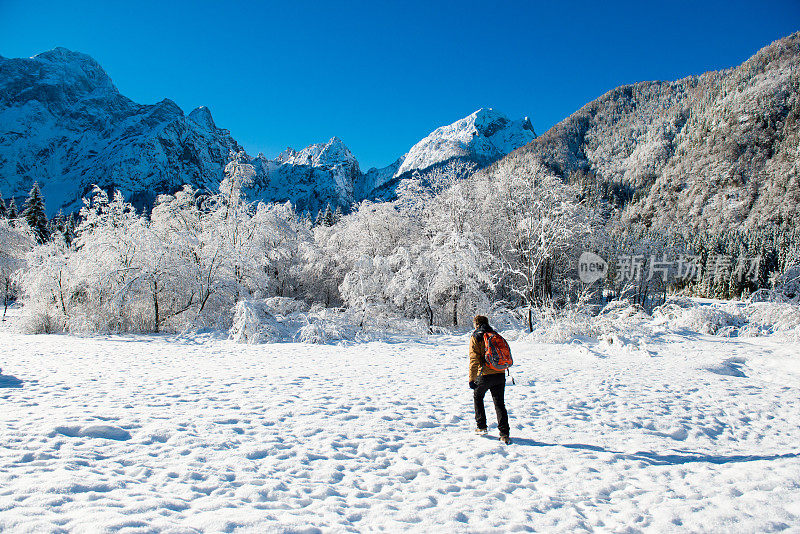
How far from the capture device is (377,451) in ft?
15.5

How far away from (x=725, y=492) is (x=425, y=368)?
7.02m

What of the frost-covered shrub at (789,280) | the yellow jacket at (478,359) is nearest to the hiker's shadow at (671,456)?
the yellow jacket at (478,359)

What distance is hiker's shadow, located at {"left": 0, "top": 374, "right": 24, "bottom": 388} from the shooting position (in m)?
6.92

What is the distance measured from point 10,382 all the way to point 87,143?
221 metres

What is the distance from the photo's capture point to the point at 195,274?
17.2 metres

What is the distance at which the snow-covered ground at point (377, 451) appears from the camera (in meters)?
3.20

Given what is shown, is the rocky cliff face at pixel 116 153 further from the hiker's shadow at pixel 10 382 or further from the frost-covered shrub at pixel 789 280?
the hiker's shadow at pixel 10 382

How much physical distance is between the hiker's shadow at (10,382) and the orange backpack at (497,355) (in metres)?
9.15

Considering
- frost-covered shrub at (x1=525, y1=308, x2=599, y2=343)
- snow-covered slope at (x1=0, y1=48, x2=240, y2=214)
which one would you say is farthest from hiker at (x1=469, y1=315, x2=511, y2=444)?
snow-covered slope at (x1=0, y1=48, x2=240, y2=214)

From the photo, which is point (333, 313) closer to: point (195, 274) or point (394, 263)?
point (394, 263)

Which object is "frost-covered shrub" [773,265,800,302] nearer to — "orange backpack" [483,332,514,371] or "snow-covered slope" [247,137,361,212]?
"orange backpack" [483,332,514,371]

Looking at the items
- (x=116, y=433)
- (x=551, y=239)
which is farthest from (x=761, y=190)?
(x=116, y=433)

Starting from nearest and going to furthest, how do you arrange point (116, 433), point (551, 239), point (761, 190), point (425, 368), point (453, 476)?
point (453, 476) < point (116, 433) < point (425, 368) < point (551, 239) < point (761, 190)

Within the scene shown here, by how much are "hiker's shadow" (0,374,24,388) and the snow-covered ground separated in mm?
30
